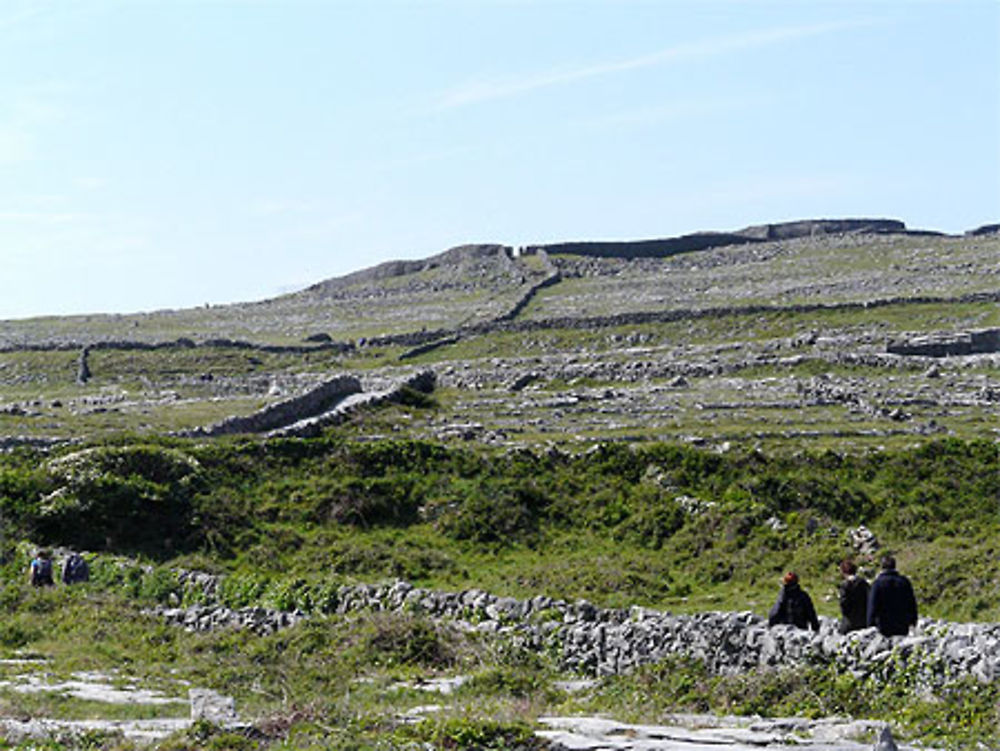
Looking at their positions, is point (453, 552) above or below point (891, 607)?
below

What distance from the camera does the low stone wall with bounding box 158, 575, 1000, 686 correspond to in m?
16.1

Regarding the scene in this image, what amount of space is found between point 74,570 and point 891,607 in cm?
1738

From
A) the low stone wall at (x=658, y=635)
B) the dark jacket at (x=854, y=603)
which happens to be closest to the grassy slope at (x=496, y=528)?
the low stone wall at (x=658, y=635)

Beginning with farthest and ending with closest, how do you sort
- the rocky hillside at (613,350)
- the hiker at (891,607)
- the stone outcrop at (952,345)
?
the stone outcrop at (952,345) < the rocky hillside at (613,350) < the hiker at (891,607)

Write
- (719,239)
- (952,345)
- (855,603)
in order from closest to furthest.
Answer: (855,603), (952,345), (719,239)

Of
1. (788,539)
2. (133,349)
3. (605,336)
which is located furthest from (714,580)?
(133,349)

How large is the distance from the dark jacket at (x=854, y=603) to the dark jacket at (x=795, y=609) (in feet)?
1.44

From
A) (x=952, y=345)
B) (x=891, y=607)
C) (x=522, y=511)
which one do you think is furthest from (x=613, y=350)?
(x=891, y=607)

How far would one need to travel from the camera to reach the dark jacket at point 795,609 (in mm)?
18406

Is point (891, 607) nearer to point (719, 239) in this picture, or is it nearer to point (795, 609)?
point (795, 609)

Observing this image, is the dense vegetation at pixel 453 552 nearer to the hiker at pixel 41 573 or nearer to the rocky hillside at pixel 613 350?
the hiker at pixel 41 573

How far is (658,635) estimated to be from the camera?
19.1 meters

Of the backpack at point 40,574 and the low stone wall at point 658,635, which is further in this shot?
the backpack at point 40,574

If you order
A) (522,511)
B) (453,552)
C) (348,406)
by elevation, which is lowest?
(453,552)
